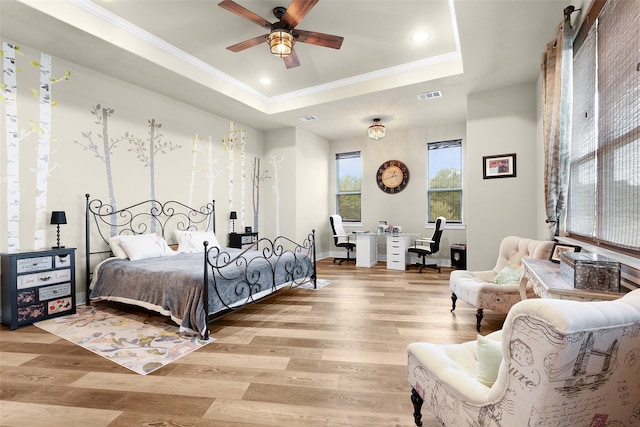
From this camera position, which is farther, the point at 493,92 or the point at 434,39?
the point at 493,92

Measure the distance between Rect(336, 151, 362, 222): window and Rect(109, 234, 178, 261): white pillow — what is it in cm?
467

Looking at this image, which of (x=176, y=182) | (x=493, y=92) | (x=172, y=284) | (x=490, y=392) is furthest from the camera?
(x=176, y=182)

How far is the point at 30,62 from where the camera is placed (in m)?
3.47

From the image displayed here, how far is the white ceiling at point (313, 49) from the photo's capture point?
122 inches

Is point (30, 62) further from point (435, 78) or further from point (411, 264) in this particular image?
point (411, 264)

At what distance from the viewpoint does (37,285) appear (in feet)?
10.5

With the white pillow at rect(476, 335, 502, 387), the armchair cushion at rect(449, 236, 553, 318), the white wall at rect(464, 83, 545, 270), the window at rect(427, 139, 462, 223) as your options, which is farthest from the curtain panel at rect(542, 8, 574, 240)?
the window at rect(427, 139, 462, 223)

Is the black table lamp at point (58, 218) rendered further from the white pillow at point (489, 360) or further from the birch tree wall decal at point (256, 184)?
the white pillow at point (489, 360)

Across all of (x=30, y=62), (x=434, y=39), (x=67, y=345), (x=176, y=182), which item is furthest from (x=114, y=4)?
(x=434, y=39)

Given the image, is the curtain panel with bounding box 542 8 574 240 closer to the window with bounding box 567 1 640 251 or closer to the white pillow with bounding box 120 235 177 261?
the window with bounding box 567 1 640 251

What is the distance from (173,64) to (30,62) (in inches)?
58.8

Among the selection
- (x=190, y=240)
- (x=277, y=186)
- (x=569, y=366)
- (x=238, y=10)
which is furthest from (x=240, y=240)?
(x=569, y=366)

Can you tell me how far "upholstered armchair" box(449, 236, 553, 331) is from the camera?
287 cm

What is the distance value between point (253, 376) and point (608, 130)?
303 centimetres
